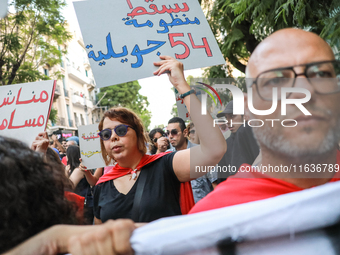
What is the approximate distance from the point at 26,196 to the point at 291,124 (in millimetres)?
860

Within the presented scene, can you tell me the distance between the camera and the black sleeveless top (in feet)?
6.24

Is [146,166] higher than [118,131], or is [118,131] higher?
[118,131]

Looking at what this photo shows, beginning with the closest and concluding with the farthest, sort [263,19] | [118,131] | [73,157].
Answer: [118,131] < [263,19] < [73,157]

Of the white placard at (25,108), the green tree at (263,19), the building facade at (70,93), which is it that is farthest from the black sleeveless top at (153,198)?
the building facade at (70,93)

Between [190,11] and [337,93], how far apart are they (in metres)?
1.56

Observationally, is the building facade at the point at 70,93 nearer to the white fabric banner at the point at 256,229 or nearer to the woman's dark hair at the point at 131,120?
the woman's dark hair at the point at 131,120

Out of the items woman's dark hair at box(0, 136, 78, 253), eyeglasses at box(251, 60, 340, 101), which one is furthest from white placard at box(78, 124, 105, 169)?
eyeglasses at box(251, 60, 340, 101)

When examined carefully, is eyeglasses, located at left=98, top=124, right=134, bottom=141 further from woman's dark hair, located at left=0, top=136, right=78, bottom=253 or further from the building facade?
the building facade

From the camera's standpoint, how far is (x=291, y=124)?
→ 3.36 ft

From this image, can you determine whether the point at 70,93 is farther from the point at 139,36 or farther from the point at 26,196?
the point at 26,196

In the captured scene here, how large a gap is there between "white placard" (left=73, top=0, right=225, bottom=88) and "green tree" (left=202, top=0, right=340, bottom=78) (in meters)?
1.43

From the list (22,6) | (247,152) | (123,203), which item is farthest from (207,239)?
(22,6)

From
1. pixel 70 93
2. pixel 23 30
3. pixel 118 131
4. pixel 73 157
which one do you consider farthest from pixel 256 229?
pixel 70 93

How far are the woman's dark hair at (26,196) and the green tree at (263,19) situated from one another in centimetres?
291
